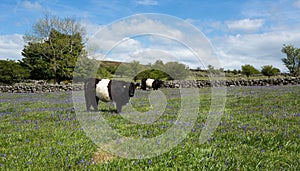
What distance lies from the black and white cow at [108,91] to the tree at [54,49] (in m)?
45.5

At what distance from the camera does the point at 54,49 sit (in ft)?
194

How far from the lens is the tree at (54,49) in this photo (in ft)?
187

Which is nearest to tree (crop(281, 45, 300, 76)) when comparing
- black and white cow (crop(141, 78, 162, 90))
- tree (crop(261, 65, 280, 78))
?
tree (crop(261, 65, 280, 78))

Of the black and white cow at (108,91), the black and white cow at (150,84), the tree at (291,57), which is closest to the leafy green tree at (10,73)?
the black and white cow at (150,84)

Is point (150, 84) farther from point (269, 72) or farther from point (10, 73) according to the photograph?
point (269, 72)

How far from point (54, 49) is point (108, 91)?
51.6 meters

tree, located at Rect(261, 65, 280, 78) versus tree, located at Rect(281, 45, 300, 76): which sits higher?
tree, located at Rect(281, 45, 300, 76)

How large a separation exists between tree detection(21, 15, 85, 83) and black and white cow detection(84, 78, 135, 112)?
4547 cm

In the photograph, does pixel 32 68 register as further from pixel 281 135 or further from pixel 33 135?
pixel 281 135

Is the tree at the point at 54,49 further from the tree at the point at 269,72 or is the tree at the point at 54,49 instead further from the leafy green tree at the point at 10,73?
the tree at the point at 269,72

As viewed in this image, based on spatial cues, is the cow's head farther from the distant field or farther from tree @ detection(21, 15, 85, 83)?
tree @ detection(21, 15, 85, 83)

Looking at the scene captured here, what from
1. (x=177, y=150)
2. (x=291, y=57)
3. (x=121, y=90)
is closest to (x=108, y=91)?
(x=121, y=90)

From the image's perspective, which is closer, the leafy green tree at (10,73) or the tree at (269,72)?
the leafy green tree at (10,73)

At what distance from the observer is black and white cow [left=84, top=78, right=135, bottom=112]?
12.8 metres
